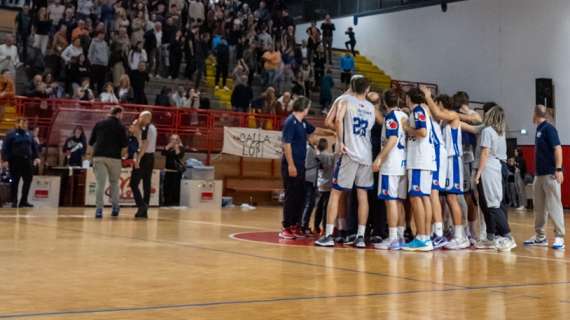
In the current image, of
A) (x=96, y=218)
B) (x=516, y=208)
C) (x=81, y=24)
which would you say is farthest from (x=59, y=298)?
(x=516, y=208)

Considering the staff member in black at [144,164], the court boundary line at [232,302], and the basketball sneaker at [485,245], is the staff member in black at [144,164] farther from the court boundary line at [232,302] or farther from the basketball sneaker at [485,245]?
the court boundary line at [232,302]

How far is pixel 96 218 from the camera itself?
13.2 metres

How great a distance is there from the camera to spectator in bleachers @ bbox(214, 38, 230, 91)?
23969 millimetres

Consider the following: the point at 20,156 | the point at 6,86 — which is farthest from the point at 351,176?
the point at 6,86

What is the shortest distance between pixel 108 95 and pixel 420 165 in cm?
1273

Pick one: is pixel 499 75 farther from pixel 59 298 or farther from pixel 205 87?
pixel 59 298

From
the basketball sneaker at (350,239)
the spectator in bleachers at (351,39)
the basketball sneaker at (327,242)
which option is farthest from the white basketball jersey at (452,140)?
the spectator in bleachers at (351,39)

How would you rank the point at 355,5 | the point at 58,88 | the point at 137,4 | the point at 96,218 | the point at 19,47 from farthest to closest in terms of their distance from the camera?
1. the point at 355,5
2. the point at 137,4
3. the point at 19,47
4. the point at 58,88
5. the point at 96,218

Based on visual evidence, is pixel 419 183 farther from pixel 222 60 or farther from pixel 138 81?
pixel 222 60

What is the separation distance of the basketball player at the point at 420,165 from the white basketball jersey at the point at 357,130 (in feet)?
1.58

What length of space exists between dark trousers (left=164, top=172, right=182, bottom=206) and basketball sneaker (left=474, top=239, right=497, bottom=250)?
36.6 ft

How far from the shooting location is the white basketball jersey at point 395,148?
888 cm

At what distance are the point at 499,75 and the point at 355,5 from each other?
7.43 meters

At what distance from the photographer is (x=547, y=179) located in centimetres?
1009
